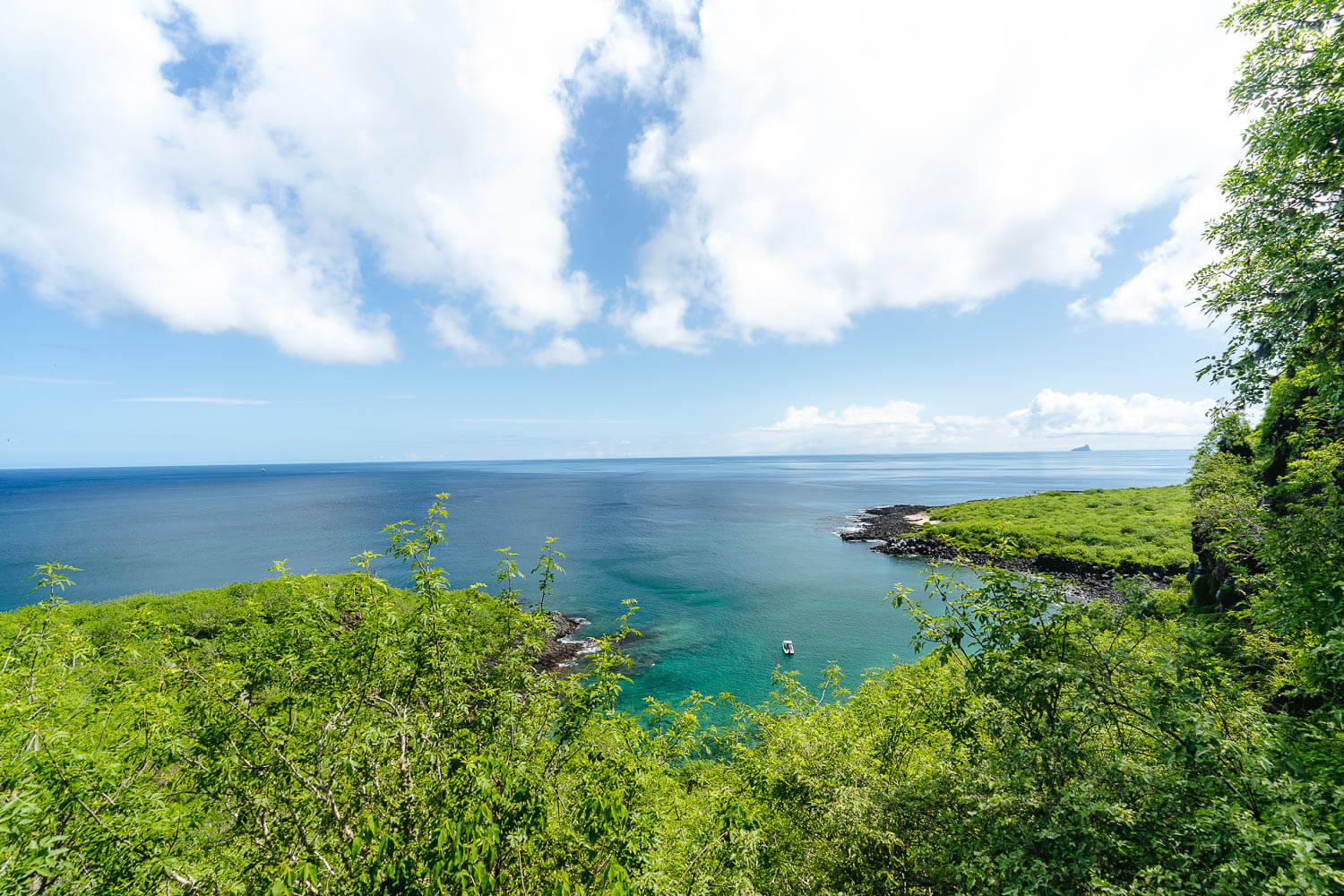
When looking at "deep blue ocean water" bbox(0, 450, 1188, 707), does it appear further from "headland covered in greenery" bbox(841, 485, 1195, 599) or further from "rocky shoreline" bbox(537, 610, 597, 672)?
"headland covered in greenery" bbox(841, 485, 1195, 599)

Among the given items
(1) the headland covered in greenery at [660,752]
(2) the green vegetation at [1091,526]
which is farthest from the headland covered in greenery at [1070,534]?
(1) the headland covered in greenery at [660,752]

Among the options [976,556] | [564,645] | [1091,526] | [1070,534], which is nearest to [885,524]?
[1070,534]

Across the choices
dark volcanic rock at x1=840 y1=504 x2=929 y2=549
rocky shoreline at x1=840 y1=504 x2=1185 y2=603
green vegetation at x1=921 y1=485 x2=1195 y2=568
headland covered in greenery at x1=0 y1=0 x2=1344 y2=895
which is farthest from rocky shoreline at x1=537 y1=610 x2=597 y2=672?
dark volcanic rock at x1=840 y1=504 x2=929 y2=549

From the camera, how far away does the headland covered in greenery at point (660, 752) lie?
658 centimetres

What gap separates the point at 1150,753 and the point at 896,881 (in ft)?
19.9

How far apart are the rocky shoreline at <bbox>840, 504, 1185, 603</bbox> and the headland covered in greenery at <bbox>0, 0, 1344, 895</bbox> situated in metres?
24.6

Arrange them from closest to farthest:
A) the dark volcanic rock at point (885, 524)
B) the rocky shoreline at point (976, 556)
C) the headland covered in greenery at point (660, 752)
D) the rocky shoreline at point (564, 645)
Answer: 1. the headland covered in greenery at point (660, 752)
2. the rocky shoreline at point (564, 645)
3. the rocky shoreline at point (976, 556)
4. the dark volcanic rock at point (885, 524)

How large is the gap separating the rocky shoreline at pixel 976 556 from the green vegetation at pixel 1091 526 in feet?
4.07

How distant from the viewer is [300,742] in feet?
28.6

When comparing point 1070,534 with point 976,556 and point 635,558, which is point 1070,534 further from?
point 635,558

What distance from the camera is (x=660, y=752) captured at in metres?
13.1

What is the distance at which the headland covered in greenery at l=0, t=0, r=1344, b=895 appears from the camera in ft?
21.6

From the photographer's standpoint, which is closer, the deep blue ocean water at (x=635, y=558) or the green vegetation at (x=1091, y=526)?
the deep blue ocean water at (x=635, y=558)

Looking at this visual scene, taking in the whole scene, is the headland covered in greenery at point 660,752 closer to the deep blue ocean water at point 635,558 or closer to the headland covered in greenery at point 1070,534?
the deep blue ocean water at point 635,558
